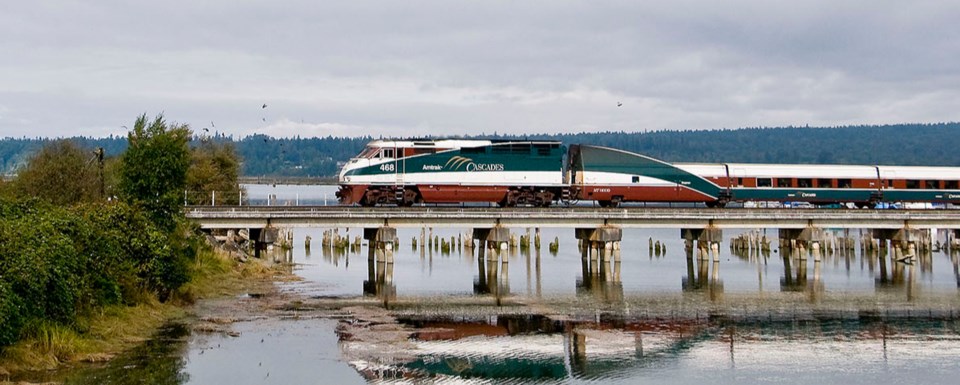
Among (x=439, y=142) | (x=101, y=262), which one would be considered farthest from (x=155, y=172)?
(x=439, y=142)

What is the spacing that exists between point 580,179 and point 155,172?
30.5m

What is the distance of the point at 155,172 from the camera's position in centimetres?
4847

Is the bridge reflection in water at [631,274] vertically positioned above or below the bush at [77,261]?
below

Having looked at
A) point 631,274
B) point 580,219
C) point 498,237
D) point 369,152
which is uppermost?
point 369,152

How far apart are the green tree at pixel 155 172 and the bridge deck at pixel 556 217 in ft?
32.8

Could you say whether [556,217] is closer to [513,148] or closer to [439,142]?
[513,148]

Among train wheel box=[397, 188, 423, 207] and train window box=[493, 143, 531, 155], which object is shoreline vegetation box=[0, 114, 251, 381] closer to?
train wheel box=[397, 188, 423, 207]

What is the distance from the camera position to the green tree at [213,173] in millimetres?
85375

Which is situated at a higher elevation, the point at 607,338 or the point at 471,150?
the point at 471,150

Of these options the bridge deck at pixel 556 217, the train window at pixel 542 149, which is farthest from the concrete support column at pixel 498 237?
the train window at pixel 542 149

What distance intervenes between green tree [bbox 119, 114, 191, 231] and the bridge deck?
10.00 m

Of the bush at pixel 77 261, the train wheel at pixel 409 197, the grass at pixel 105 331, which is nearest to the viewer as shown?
the bush at pixel 77 261

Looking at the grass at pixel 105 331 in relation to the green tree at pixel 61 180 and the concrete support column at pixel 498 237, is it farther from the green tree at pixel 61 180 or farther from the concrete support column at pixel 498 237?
the concrete support column at pixel 498 237

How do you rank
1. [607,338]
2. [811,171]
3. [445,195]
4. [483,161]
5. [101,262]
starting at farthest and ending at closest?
[811,171]
[483,161]
[445,195]
[607,338]
[101,262]
